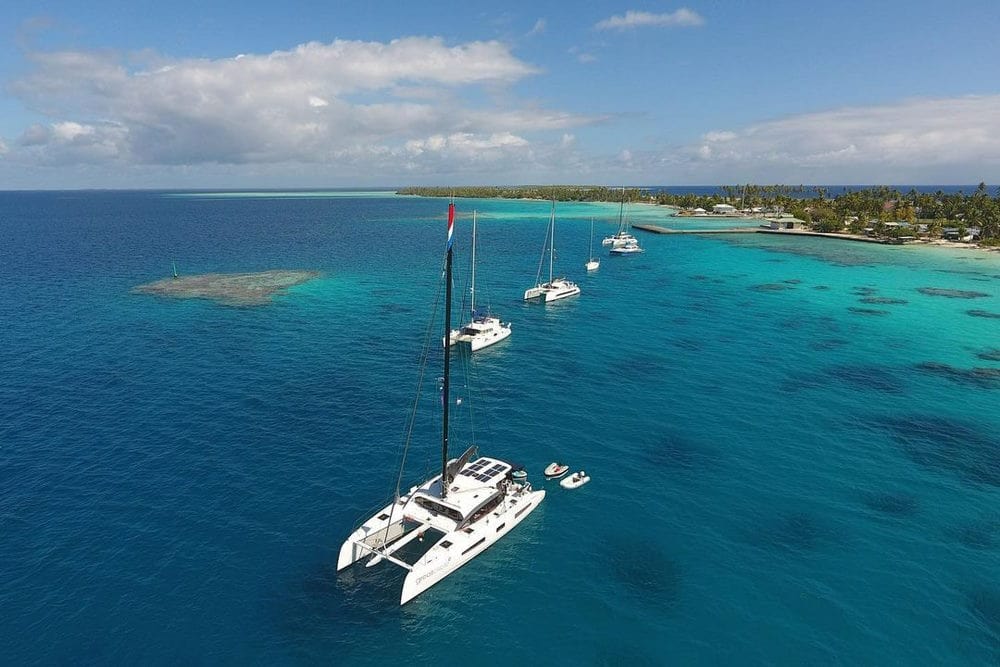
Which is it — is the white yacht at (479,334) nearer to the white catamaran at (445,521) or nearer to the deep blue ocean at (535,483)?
the deep blue ocean at (535,483)

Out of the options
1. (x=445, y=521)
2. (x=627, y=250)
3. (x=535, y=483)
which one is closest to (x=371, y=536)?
(x=445, y=521)

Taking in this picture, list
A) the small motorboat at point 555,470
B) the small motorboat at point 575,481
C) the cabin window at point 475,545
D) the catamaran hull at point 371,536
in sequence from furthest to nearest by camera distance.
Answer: the small motorboat at point 555,470, the small motorboat at point 575,481, the cabin window at point 475,545, the catamaran hull at point 371,536

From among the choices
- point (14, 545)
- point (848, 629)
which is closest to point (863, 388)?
point (848, 629)

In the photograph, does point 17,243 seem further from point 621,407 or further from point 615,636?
point 615,636

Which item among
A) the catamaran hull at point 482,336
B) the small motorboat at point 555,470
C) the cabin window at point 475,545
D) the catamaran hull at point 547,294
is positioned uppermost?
the catamaran hull at point 547,294

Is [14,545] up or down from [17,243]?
down

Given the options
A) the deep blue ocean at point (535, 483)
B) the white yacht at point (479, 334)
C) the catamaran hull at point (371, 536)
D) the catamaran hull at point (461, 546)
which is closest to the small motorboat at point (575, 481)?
the deep blue ocean at point (535, 483)
